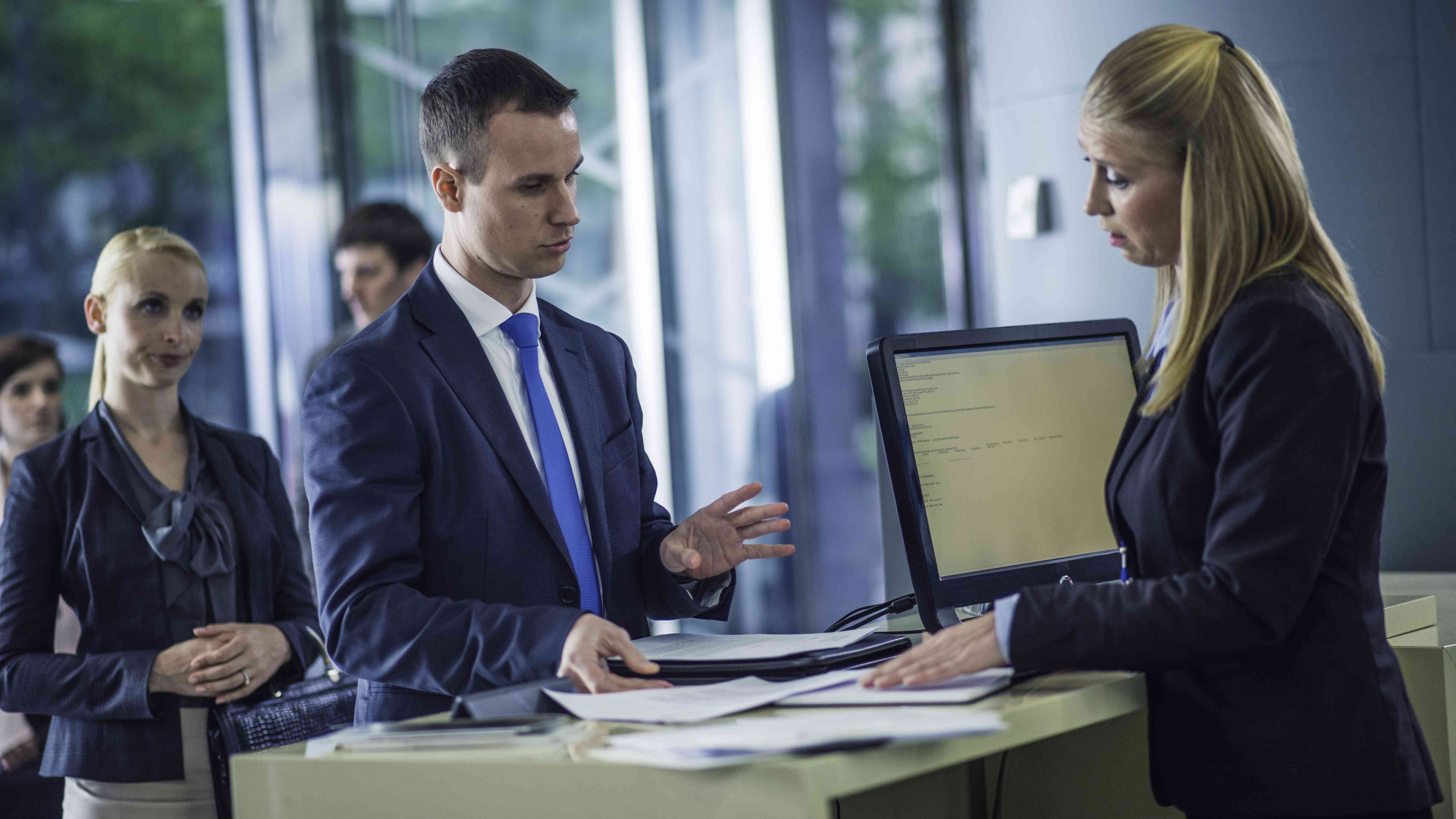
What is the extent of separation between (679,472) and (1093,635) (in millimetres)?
4173

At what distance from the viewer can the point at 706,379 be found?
5410 millimetres

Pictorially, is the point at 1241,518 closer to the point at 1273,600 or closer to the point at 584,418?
the point at 1273,600

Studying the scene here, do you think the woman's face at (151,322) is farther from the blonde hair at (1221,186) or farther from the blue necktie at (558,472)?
the blonde hair at (1221,186)

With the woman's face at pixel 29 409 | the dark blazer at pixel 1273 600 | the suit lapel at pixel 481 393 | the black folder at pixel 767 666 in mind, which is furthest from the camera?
the woman's face at pixel 29 409

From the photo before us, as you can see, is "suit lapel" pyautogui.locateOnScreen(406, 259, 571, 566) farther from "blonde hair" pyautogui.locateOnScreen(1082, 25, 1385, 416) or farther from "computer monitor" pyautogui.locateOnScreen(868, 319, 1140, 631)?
"blonde hair" pyautogui.locateOnScreen(1082, 25, 1385, 416)

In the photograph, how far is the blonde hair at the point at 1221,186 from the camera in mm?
1353

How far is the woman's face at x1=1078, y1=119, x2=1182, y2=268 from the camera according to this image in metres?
1.42

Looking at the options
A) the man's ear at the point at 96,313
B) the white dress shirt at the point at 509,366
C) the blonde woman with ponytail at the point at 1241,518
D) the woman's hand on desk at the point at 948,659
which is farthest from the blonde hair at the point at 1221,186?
the man's ear at the point at 96,313

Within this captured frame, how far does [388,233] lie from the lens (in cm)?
349

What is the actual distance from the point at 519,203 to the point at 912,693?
91cm

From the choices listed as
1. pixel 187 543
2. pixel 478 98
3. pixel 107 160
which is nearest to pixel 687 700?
pixel 478 98

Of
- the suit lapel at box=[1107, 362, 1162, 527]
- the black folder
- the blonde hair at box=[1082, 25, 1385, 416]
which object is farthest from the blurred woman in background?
the blonde hair at box=[1082, 25, 1385, 416]

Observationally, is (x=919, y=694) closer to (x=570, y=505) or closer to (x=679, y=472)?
(x=570, y=505)

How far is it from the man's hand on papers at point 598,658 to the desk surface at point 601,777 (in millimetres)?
125
